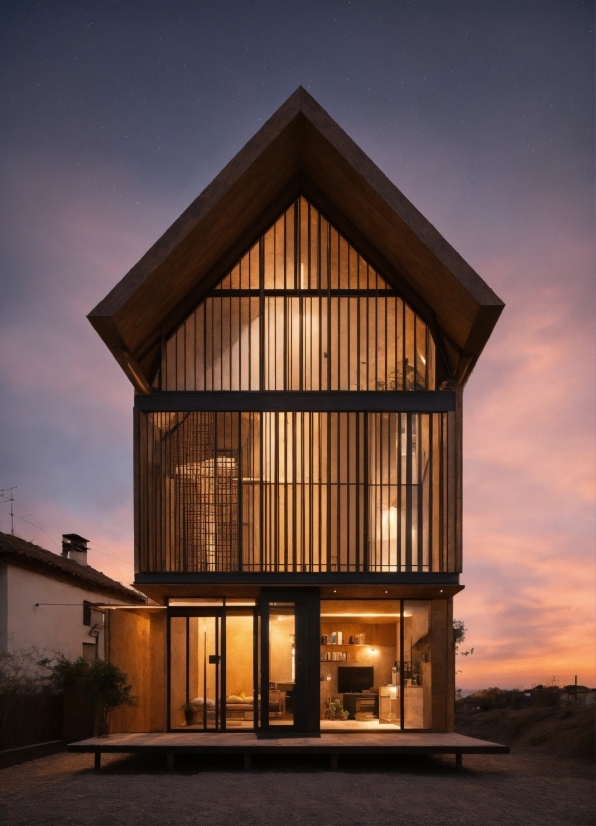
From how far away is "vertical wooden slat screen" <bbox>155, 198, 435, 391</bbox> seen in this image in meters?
19.4

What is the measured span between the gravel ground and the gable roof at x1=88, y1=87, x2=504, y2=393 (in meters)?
7.21

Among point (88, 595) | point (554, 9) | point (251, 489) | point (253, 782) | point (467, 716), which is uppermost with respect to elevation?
point (554, 9)

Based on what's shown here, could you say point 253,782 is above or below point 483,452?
below

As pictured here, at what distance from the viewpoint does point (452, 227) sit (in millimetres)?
37844

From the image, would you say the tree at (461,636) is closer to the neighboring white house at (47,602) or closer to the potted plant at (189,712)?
the neighboring white house at (47,602)

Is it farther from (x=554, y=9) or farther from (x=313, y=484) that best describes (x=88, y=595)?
(x=554, y=9)

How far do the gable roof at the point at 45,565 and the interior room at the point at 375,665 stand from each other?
617 centimetres

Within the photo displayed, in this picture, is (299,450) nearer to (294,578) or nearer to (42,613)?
(294,578)

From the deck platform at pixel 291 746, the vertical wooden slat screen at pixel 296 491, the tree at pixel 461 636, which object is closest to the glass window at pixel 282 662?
the vertical wooden slat screen at pixel 296 491

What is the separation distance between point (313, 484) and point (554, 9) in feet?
33.6

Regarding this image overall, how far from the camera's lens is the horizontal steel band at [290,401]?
62.0 feet

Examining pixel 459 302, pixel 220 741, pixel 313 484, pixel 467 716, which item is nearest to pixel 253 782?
pixel 220 741

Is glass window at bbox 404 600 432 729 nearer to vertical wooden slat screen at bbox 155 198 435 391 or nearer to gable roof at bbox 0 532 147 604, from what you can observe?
vertical wooden slat screen at bbox 155 198 435 391

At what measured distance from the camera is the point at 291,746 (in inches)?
637
